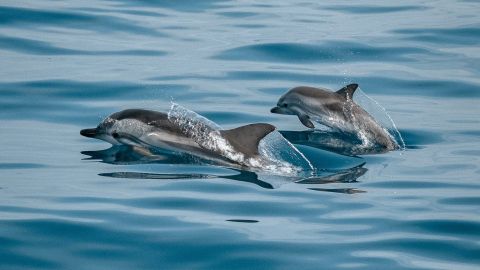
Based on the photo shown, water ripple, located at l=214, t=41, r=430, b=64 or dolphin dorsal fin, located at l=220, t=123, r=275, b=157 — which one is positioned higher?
water ripple, located at l=214, t=41, r=430, b=64

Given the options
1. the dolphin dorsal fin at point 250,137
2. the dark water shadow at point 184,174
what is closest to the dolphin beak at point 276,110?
the dark water shadow at point 184,174

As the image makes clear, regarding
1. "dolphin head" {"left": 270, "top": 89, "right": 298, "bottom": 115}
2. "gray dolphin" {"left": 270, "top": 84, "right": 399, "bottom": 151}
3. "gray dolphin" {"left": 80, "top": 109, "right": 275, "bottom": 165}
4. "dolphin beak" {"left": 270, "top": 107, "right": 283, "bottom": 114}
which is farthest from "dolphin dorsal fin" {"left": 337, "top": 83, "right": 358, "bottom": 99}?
"gray dolphin" {"left": 80, "top": 109, "right": 275, "bottom": 165}

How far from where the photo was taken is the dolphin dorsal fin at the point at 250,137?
1208cm

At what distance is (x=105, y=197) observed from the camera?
1055 centimetres

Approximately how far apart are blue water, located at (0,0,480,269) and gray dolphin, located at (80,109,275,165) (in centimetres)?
20

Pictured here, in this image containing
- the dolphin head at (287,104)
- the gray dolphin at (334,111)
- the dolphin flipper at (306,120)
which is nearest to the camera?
the gray dolphin at (334,111)

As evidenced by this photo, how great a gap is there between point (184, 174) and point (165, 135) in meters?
1.18

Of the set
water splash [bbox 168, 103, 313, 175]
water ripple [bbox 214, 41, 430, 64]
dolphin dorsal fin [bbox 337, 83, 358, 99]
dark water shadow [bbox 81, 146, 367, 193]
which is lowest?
dark water shadow [bbox 81, 146, 367, 193]

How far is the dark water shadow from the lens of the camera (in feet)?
37.5

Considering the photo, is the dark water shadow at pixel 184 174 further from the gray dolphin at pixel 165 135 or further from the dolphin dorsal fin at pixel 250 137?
the dolphin dorsal fin at pixel 250 137

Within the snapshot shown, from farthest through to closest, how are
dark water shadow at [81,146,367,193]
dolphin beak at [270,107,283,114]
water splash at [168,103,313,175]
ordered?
dolphin beak at [270,107,283,114]
water splash at [168,103,313,175]
dark water shadow at [81,146,367,193]

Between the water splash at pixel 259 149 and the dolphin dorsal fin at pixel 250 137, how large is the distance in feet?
0.16

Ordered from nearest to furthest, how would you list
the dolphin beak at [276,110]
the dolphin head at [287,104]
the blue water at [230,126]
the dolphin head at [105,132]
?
the blue water at [230,126]
the dolphin head at [105,132]
the dolphin head at [287,104]
the dolphin beak at [276,110]

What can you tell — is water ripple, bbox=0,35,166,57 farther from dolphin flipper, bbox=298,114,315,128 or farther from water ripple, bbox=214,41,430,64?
dolphin flipper, bbox=298,114,315,128
